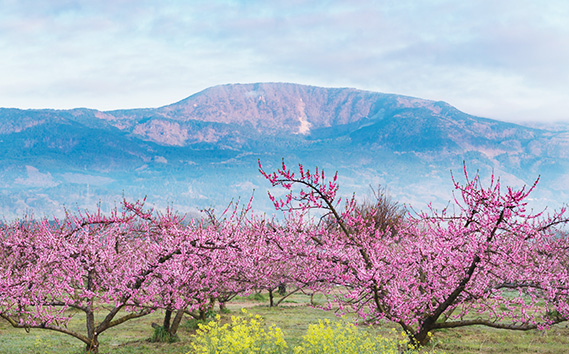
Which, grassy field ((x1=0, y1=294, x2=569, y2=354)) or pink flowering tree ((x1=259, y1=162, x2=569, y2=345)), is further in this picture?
grassy field ((x1=0, y1=294, x2=569, y2=354))

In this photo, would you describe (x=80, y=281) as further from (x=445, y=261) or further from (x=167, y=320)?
(x=445, y=261)

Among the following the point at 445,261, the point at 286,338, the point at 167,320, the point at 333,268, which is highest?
the point at 445,261

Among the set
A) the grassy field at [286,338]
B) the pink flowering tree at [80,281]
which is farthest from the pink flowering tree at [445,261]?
the pink flowering tree at [80,281]

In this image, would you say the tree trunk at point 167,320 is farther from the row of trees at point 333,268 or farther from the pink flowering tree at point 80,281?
the row of trees at point 333,268

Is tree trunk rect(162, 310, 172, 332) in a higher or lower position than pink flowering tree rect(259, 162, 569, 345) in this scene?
lower

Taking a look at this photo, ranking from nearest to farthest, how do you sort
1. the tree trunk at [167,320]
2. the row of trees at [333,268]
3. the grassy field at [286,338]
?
the row of trees at [333,268], the grassy field at [286,338], the tree trunk at [167,320]

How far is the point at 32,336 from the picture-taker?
20.6m

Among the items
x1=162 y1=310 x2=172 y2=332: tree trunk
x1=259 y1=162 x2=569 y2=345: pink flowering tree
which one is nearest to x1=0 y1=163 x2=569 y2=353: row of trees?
x1=259 y1=162 x2=569 y2=345: pink flowering tree

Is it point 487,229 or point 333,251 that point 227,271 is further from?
point 487,229

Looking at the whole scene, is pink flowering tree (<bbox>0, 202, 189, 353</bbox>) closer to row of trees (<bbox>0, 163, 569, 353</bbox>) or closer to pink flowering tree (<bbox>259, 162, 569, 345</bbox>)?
row of trees (<bbox>0, 163, 569, 353</bbox>)

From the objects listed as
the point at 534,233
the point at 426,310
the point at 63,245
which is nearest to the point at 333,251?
the point at 426,310

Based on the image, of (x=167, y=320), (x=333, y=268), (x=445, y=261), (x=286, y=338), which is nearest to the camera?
(x=445, y=261)

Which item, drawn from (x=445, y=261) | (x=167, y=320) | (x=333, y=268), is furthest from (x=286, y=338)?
(x=445, y=261)

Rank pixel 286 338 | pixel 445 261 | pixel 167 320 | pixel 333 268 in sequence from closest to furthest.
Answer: pixel 445 261, pixel 333 268, pixel 167 320, pixel 286 338
